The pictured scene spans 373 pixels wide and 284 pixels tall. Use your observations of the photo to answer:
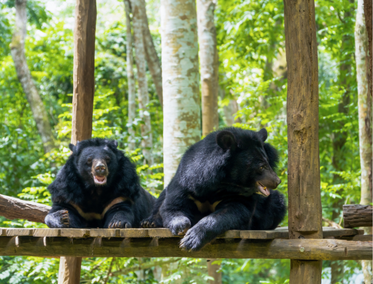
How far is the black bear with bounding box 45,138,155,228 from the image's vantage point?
140 inches

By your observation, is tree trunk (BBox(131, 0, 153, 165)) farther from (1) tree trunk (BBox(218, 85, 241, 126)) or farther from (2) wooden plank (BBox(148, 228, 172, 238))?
(2) wooden plank (BBox(148, 228, 172, 238))

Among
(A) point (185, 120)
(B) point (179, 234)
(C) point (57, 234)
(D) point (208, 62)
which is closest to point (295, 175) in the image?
(B) point (179, 234)

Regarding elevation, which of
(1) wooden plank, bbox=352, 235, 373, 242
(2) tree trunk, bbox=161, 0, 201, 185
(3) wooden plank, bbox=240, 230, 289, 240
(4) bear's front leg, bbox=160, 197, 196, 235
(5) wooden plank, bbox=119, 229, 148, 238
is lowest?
(1) wooden plank, bbox=352, 235, 373, 242

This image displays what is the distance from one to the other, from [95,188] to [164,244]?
927 millimetres

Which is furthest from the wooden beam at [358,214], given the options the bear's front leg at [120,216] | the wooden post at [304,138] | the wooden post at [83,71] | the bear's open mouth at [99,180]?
the wooden post at [83,71]

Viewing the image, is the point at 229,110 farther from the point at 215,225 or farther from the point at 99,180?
the point at 215,225

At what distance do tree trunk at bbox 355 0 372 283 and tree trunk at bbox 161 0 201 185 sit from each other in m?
2.19

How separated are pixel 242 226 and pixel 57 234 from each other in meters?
1.31

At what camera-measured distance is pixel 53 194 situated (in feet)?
11.9

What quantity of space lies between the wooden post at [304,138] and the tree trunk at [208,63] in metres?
4.36

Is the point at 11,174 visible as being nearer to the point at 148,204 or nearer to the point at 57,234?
the point at 148,204

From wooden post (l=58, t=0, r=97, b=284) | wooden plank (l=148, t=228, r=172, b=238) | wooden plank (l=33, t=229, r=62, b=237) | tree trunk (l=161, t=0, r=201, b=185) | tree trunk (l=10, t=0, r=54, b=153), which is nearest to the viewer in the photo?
wooden plank (l=148, t=228, r=172, b=238)

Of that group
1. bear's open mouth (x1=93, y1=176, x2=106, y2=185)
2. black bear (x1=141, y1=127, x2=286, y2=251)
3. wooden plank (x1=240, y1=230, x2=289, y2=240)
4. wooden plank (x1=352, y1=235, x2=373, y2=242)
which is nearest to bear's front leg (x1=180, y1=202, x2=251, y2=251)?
black bear (x1=141, y1=127, x2=286, y2=251)

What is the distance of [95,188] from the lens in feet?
11.9
